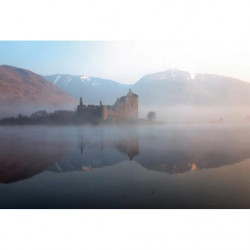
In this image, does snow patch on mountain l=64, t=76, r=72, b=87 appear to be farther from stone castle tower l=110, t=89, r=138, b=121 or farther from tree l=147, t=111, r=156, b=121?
tree l=147, t=111, r=156, b=121

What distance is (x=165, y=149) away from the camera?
9719 mm

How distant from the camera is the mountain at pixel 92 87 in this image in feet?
26.8

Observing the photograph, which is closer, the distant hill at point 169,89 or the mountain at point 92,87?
the distant hill at point 169,89

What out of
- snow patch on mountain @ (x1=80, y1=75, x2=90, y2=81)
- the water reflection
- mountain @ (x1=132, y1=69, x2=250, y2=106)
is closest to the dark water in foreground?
the water reflection

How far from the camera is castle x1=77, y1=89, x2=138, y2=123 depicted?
8445 mm

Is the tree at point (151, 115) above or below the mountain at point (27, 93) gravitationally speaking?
below

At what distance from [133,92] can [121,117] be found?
52.0 inches

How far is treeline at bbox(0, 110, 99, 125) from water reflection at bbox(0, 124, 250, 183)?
492 millimetres

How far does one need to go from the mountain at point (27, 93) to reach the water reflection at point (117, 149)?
49.6 inches

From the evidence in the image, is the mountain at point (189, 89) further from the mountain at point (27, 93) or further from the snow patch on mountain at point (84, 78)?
the mountain at point (27, 93)

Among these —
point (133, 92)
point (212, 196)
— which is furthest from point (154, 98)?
point (212, 196)

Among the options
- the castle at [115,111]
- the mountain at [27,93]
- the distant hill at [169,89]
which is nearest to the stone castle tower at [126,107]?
the castle at [115,111]

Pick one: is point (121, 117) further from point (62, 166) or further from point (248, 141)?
point (248, 141)

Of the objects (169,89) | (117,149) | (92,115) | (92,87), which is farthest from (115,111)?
(169,89)
